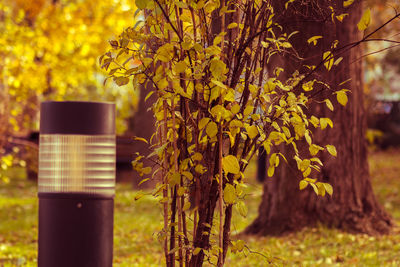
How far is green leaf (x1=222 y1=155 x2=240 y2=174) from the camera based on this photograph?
9.35 ft

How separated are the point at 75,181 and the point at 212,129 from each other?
0.79m

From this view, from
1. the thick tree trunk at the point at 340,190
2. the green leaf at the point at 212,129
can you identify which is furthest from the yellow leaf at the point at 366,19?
the thick tree trunk at the point at 340,190

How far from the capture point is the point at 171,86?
2.96 metres

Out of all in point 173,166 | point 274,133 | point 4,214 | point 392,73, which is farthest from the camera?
point 392,73

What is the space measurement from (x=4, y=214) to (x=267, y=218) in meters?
4.01

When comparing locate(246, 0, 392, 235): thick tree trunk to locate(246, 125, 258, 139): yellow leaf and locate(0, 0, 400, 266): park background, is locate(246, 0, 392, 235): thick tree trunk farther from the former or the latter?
locate(246, 125, 258, 139): yellow leaf

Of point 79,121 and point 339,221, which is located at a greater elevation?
point 79,121

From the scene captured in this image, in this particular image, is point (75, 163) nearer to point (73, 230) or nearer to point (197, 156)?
point (73, 230)

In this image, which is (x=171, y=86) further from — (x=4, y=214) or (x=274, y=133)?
(x=4, y=214)

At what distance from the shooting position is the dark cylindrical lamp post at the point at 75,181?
319 cm

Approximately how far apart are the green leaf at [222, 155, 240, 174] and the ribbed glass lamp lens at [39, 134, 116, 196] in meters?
0.65

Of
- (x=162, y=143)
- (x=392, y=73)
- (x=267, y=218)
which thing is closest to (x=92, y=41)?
(x=267, y=218)

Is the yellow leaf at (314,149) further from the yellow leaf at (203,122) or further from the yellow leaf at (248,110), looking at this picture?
the yellow leaf at (203,122)

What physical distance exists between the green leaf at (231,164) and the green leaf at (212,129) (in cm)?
14
